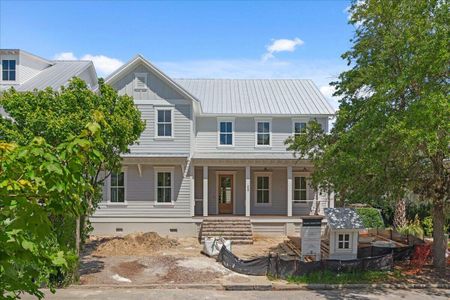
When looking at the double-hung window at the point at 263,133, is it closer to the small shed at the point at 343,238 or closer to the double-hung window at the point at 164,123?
the double-hung window at the point at 164,123

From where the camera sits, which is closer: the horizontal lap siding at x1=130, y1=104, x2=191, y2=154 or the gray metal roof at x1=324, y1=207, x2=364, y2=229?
the gray metal roof at x1=324, y1=207, x2=364, y2=229

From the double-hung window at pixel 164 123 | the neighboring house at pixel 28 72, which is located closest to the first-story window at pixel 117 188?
the double-hung window at pixel 164 123

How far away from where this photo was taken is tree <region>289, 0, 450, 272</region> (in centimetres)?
1131

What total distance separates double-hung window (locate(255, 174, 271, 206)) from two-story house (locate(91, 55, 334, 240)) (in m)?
0.06

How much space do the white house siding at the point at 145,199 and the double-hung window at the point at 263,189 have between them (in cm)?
471

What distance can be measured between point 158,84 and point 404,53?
13.7m

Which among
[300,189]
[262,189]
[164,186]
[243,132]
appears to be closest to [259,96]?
[243,132]

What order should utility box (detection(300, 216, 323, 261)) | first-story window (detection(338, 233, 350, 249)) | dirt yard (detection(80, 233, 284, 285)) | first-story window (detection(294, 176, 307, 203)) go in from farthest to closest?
first-story window (detection(294, 176, 307, 203))
utility box (detection(300, 216, 323, 261))
first-story window (detection(338, 233, 350, 249))
dirt yard (detection(80, 233, 284, 285))

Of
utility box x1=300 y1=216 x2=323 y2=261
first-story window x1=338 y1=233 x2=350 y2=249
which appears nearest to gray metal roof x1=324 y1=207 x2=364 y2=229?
first-story window x1=338 y1=233 x2=350 y2=249

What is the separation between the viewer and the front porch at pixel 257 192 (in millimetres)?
24516

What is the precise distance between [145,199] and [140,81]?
6669mm

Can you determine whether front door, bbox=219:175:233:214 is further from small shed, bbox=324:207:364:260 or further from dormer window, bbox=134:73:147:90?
small shed, bbox=324:207:364:260

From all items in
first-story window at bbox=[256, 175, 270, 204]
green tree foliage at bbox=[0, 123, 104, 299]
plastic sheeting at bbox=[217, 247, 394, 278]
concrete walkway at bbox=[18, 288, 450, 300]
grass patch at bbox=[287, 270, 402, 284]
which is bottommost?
concrete walkway at bbox=[18, 288, 450, 300]

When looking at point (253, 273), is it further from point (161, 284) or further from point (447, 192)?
point (447, 192)
